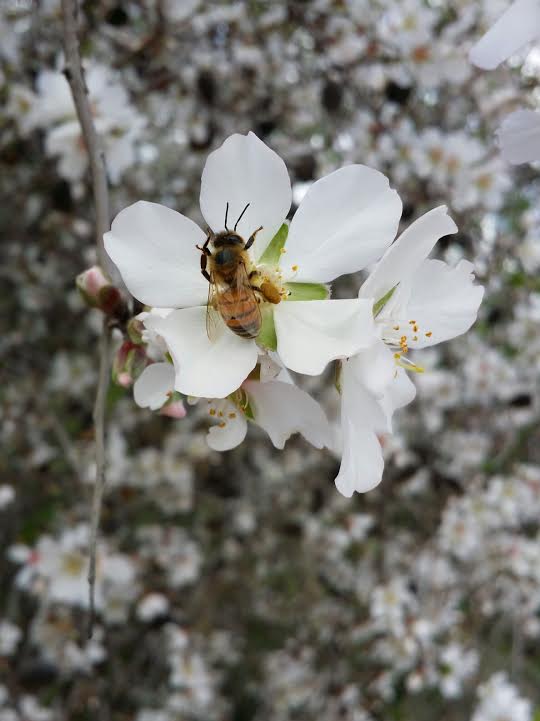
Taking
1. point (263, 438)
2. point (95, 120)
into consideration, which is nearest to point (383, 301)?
point (95, 120)

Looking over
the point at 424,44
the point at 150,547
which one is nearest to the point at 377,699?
the point at 150,547

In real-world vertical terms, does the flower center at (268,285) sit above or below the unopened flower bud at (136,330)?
above

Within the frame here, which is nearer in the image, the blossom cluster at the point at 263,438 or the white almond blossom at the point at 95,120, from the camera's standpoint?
the white almond blossom at the point at 95,120

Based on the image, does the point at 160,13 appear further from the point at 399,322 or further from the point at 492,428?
the point at 492,428

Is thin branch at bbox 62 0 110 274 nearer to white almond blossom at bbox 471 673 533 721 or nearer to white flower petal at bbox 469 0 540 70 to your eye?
white flower petal at bbox 469 0 540 70

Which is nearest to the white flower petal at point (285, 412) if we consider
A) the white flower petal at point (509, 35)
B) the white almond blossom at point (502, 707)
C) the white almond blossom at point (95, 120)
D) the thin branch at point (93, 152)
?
the thin branch at point (93, 152)

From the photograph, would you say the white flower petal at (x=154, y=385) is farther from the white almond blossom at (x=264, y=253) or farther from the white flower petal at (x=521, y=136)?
the white flower petal at (x=521, y=136)

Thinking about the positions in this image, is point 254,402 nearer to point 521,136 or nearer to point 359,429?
point 359,429
